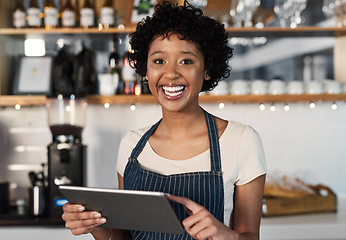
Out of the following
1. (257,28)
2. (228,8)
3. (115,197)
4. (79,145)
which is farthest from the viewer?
(228,8)

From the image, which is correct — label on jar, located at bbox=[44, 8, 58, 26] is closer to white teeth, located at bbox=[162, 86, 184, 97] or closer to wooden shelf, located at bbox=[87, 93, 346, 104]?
wooden shelf, located at bbox=[87, 93, 346, 104]

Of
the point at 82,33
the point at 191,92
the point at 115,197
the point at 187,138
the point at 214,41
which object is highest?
the point at 82,33

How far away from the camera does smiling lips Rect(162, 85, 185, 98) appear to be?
1.48 m

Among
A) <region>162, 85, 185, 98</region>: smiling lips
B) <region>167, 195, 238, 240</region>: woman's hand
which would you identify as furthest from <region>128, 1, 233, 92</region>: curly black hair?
<region>167, 195, 238, 240</region>: woman's hand

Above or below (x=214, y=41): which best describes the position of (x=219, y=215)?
below

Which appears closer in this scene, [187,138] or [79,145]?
[187,138]

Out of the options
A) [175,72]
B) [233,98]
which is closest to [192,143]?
[175,72]

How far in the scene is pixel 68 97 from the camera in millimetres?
2672

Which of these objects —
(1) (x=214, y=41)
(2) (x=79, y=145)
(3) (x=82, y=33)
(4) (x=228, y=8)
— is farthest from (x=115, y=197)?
(4) (x=228, y=8)

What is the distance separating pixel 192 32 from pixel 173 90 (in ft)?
0.59

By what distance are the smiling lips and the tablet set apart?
38 centimetres

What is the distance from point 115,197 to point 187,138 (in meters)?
0.42

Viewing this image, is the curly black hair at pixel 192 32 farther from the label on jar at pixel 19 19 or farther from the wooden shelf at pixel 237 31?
the label on jar at pixel 19 19

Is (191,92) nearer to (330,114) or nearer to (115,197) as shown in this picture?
(115,197)
